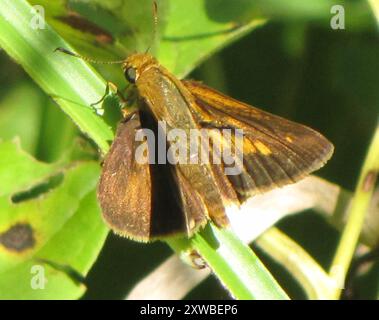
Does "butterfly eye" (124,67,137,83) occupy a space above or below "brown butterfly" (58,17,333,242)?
above

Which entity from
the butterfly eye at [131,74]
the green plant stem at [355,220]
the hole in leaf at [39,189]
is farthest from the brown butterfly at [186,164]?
the hole in leaf at [39,189]

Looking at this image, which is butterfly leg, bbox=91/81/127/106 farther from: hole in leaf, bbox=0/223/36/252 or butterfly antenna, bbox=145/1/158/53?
hole in leaf, bbox=0/223/36/252

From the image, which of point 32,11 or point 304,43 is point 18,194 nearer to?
point 32,11

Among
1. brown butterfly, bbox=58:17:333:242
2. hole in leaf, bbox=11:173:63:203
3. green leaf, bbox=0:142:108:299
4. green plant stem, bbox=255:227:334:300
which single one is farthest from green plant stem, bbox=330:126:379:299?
hole in leaf, bbox=11:173:63:203

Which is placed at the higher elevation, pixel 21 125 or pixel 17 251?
pixel 21 125

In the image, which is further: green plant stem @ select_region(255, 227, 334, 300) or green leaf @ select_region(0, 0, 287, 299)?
green plant stem @ select_region(255, 227, 334, 300)

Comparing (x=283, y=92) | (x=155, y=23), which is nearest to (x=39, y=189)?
(x=155, y=23)
